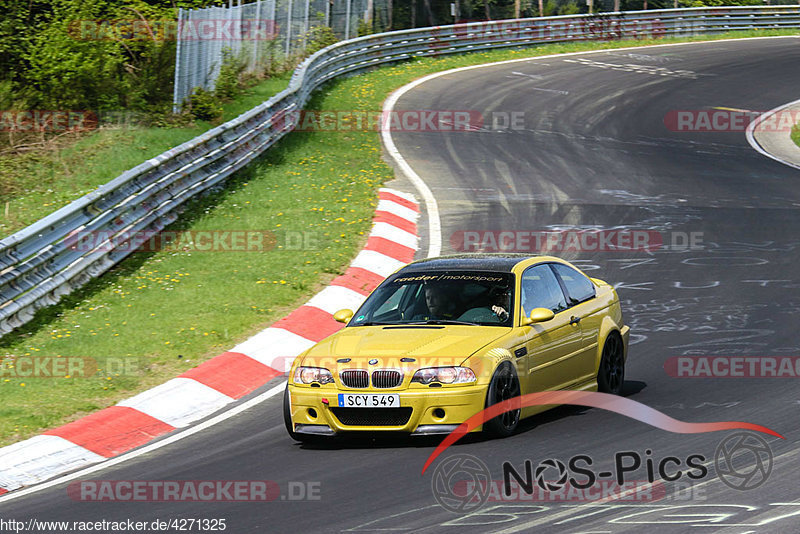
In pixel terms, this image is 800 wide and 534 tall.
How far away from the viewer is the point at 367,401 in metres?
8.04

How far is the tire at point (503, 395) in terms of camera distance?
8.02 meters

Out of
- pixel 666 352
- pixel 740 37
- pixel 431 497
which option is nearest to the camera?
pixel 431 497

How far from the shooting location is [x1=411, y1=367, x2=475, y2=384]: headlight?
7.99 meters

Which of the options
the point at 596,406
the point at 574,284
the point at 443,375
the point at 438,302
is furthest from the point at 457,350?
the point at 574,284

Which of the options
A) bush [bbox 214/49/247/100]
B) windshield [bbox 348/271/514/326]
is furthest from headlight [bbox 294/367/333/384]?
bush [bbox 214/49/247/100]

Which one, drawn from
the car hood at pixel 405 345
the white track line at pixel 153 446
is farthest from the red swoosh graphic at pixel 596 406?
the white track line at pixel 153 446

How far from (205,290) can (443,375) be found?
20.2 ft

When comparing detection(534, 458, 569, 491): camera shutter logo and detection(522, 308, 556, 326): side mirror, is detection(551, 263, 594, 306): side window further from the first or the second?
detection(534, 458, 569, 491): camera shutter logo

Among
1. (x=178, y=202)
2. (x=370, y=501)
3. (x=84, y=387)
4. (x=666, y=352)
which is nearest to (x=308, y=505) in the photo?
(x=370, y=501)

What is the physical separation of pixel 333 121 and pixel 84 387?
49.3 feet

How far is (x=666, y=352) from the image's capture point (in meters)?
11.0

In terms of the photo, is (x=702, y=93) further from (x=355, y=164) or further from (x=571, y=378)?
(x=571, y=378)

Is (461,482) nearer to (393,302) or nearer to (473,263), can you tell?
(393,302)

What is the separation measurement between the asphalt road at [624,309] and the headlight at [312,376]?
54 centimetres
